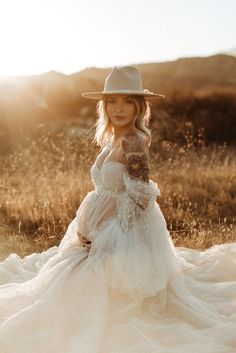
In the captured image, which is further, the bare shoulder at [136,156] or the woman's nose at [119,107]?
the woman's nose at [119,107]

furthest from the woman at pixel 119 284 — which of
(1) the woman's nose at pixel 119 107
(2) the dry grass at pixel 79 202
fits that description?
(2) the dry grass at pixel 79 202

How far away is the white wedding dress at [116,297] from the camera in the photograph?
12.3ft

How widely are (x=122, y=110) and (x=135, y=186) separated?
2.03 feet

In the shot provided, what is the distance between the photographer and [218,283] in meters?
4.75

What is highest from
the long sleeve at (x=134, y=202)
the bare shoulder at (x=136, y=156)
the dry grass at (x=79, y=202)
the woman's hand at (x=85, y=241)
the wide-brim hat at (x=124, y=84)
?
the wide-brim hat at (x=124, y=84)

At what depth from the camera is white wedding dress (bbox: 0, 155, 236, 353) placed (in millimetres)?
3754

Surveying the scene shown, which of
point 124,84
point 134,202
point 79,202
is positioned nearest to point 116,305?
point 134,202

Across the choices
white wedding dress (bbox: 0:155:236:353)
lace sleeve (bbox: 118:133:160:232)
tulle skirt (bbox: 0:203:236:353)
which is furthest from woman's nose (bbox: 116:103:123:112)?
tulle skirt (bbox: 0:203:236:353)

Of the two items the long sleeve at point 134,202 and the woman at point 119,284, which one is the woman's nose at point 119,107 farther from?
the long sleeve at point 134,202

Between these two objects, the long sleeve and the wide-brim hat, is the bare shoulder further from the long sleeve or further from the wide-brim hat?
the wide-brim hat

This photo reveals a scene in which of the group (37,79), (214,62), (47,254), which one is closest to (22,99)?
(37,79)

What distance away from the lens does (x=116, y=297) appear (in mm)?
4062

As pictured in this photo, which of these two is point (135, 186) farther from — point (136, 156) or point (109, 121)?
point (109, 121)

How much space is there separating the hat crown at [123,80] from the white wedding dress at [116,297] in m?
0.57
